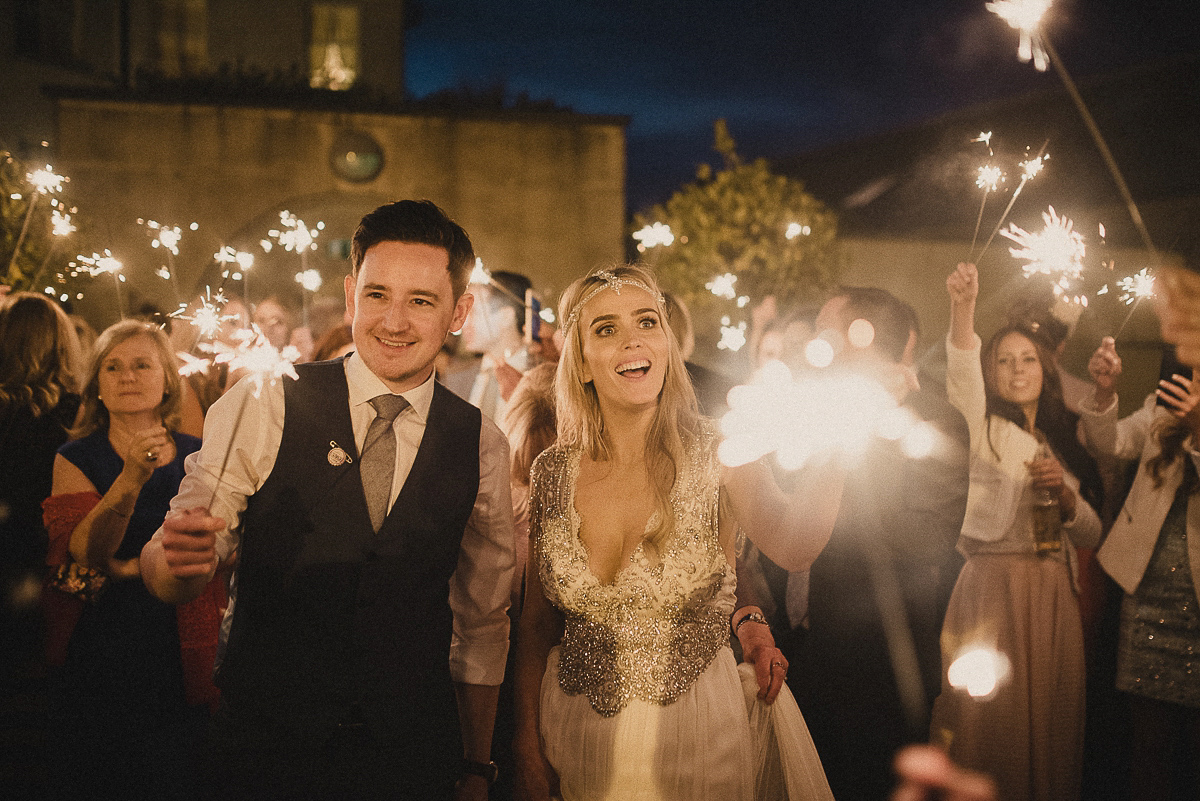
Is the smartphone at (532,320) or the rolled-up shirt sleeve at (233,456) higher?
the smartphone at (532,320)

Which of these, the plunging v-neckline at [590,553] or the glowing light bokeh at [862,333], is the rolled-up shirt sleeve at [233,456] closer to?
the plunging v-neckline at [590,553]

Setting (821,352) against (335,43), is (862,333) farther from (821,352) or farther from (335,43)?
(335,43)

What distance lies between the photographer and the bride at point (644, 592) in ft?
7.09

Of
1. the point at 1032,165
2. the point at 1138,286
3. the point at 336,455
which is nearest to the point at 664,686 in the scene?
the point at 336,455

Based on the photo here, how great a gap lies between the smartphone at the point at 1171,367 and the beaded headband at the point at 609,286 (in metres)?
2.03

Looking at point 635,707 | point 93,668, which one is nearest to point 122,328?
point 93,668

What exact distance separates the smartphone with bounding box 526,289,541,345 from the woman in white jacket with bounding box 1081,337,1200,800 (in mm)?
2875

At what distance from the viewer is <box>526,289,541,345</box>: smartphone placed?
4.57 meters

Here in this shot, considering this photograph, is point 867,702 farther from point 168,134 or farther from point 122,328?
point 168,134

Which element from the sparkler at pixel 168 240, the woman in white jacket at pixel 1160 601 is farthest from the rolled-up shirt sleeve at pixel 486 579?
the woman in white jacket at pixel 1160 601

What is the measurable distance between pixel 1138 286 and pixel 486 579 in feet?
8.46

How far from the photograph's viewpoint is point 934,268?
449 inches

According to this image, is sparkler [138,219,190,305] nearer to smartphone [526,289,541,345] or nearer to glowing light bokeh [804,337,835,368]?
smartphone [526,289,541,345]

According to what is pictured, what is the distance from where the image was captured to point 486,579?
228 cm
